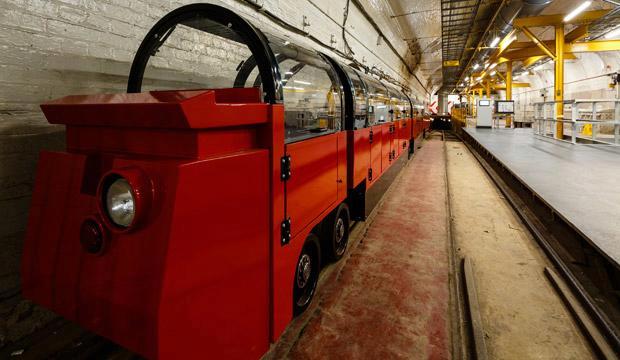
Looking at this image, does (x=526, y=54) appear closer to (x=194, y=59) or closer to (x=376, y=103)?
(x=376, y=103)

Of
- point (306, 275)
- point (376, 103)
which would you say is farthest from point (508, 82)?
point (306, 275)

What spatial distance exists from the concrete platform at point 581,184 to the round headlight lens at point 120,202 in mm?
2678

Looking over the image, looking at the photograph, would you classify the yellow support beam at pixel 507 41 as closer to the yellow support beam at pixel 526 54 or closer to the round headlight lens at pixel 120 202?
the yellow support beam at pixel 526 54

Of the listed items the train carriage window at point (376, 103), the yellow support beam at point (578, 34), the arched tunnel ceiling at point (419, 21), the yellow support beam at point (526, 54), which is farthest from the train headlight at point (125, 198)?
the yellow support beam at point (526, 54)

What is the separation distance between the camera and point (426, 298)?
7.77 ft

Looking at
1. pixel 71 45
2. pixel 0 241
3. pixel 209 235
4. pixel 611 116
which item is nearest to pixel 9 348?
pixel 0 241

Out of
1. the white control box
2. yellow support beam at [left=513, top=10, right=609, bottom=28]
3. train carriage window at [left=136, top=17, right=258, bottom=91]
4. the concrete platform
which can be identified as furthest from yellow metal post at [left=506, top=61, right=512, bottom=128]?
train carriage window at [left=136, top=17, right=258, bottom=91]

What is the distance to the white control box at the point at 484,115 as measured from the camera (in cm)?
1598

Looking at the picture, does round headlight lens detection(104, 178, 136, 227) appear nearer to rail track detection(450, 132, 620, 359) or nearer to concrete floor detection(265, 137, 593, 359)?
concrete floor detection(265, 137, 593, 359)

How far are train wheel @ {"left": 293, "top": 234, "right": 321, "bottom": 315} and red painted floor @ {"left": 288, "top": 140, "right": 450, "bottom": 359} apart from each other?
106 millimetres

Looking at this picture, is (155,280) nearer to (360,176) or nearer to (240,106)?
(240,106)

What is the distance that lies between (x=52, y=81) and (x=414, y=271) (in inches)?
116

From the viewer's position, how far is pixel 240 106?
4.24 ft

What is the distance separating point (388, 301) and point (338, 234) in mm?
791
